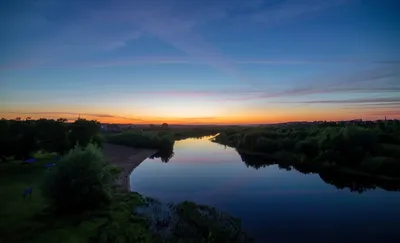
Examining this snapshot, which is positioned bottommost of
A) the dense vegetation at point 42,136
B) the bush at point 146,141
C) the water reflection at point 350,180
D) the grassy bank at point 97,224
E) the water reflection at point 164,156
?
the water reflection at point 164,156

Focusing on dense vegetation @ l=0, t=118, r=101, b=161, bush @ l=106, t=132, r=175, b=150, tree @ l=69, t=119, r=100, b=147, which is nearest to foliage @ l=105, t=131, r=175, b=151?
bush @ l=106, t=132, r=175, b=150

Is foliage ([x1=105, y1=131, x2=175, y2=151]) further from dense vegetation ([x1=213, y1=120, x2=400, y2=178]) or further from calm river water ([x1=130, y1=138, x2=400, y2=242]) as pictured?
calm river water ([x1=130, y1=138, x2=400, y2=242])

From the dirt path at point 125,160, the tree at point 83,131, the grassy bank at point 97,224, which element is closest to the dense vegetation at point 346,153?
the dirt path at point 125,160

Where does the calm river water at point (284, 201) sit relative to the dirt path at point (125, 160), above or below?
below

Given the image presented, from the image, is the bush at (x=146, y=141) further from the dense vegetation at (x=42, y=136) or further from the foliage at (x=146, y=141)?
the dense vegetation at (x=42, y=136)

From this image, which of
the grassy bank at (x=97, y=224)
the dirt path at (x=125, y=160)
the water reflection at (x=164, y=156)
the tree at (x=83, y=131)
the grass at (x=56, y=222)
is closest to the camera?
the grass at (x=56, y=222)

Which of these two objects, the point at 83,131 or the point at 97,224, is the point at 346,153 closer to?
the point at 83,131

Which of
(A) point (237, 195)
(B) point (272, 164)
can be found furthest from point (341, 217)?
(B) point (272, 164)
